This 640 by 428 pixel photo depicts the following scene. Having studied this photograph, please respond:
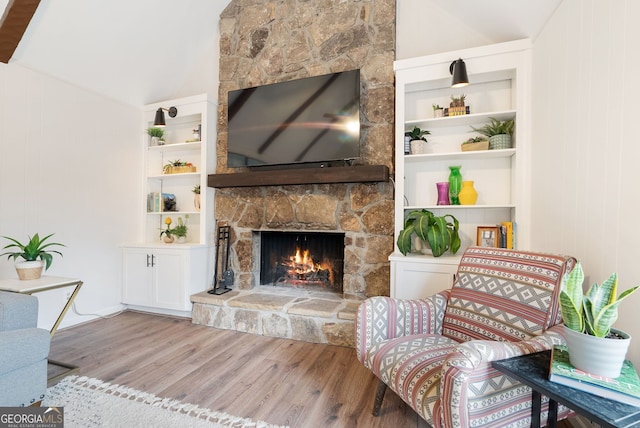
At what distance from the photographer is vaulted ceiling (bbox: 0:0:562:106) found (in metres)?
2.34

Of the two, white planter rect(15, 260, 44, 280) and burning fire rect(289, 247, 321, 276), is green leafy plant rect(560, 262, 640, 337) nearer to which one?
burning fire rect(289, 247, 321, 276)

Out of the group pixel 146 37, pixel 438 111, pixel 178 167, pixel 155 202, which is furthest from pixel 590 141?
pixel 155 202

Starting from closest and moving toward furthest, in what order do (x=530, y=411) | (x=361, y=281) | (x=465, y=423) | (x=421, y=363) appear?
1. (x=465, y=423)
2. (x=530, y=411)
3. (x=421, y=363)
4. (x=361, y=281)

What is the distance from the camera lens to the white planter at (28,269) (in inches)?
A: 82.4

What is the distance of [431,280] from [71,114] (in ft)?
11.6

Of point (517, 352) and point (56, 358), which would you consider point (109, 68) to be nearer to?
point (56, 358)

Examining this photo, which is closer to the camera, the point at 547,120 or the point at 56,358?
the point at 547,120

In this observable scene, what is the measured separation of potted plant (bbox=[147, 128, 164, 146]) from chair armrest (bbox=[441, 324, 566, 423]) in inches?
143

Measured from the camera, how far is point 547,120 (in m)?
1.99

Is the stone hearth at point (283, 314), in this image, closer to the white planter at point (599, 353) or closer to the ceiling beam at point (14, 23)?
the white planter at point (599, 353)

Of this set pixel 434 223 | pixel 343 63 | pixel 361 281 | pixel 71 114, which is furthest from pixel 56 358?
pixel 343 63

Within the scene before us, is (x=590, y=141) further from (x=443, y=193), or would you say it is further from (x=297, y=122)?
(x=297, y=122)

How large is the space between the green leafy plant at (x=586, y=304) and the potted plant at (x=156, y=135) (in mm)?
3810

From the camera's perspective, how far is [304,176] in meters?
2.80
